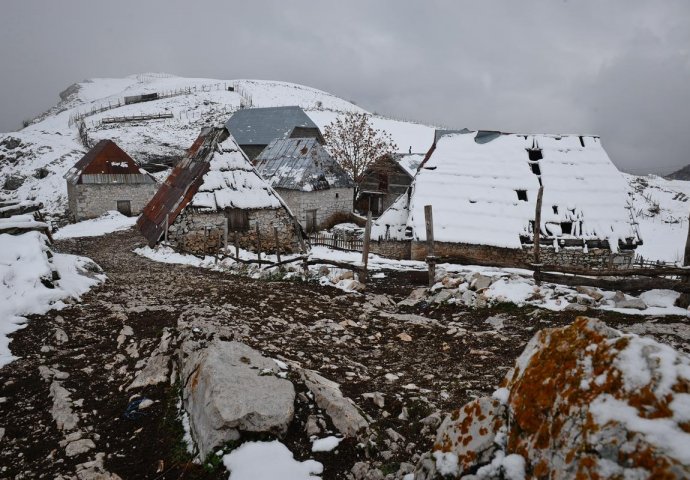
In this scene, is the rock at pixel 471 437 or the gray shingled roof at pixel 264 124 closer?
the rock at pixel 471 437

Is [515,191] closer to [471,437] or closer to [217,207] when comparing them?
[217,207]

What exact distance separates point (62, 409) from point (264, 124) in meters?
44.6

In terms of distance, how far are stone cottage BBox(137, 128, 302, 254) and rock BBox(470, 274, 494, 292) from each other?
7972 millimetres

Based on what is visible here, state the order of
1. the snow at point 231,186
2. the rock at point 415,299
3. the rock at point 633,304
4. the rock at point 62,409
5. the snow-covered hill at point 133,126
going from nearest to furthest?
the rock at point 62,409 < the rock at point 633,304 < the rock at point 415,299 < the snow at point 231,186 < the snow-covered hill at point 133,126

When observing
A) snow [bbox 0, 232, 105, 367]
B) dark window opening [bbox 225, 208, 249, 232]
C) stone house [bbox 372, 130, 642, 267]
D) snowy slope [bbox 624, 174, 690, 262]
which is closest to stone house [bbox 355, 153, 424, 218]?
stone house [bbox 372, 130, 642, 267]

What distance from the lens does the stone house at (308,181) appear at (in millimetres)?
26484

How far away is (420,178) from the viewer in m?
20.4

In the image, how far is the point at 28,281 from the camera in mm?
7766

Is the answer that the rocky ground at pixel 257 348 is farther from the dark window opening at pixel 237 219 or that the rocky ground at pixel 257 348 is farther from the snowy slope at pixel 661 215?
the snowy slope at pixel 661 215

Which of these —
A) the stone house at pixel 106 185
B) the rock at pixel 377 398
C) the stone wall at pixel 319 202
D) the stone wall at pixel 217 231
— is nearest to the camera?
the rock at pixel 377 398

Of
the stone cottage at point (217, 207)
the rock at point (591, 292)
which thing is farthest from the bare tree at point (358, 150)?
the rock at point (591, 292)

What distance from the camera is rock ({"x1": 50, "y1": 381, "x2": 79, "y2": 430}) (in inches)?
159

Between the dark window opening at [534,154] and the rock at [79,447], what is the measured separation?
21.8 m

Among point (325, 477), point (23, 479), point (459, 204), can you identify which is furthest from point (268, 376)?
point (459, 204)
